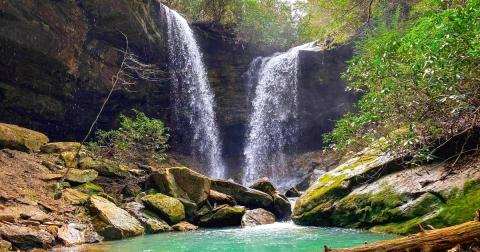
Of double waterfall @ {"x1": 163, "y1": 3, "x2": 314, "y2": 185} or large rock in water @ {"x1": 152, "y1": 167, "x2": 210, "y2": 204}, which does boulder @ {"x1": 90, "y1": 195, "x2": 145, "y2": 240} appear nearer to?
large rock in water @ {"x1": 152, "y1": 167, "x2": 210, "y2": 204}

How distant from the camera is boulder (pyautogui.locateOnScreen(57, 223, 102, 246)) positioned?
29.2 feet

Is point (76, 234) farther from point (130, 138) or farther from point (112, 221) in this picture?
point (130, 138)

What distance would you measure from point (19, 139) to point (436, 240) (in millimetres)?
14517

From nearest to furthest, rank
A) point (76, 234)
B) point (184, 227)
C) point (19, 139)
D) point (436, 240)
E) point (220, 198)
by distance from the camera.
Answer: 1. point (436, 240)
2. point (76, 234)
3. point (184, 227)
4. point (220, 198)
5. point (19, 139)

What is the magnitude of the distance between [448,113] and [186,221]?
8035 mm

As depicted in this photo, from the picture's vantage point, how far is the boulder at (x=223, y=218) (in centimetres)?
1236

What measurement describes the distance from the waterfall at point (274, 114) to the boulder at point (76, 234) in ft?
54.5

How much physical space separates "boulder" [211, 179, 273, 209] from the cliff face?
1029cm

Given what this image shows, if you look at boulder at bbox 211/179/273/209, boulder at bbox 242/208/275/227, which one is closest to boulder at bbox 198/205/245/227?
boulder at bbox 242/208/275/227

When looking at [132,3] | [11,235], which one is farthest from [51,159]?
[132,3]

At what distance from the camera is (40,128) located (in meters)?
20.6

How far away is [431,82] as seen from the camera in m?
6.89

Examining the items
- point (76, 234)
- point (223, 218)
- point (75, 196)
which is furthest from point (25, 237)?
point (223, 218)

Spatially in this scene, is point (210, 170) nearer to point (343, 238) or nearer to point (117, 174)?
point (117, 174)
